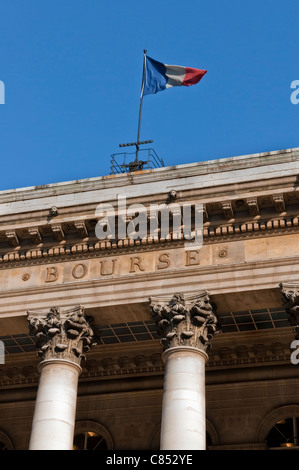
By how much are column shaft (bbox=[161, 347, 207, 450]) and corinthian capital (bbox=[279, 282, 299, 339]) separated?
104 inches

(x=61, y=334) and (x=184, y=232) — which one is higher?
(x=184, y=232)

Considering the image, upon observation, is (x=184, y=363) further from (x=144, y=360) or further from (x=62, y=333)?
(x=144, y=360)

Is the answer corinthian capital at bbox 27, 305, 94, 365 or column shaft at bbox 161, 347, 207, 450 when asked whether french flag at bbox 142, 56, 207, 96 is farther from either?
column shaft at bbox 161, 347, 207, 450

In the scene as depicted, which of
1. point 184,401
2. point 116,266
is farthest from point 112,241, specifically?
point 184,401

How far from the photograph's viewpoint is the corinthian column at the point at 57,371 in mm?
27875

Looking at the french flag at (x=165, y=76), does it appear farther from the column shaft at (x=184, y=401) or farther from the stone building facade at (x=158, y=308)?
the column shaft at (x=184, y=401)

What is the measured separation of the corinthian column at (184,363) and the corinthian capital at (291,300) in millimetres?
2179

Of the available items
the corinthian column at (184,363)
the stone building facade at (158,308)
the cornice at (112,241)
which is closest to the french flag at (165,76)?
the stone building facade at (158,308)

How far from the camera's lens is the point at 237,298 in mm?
28766
